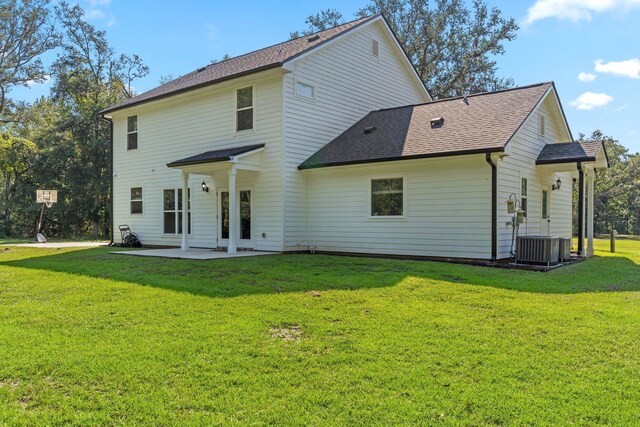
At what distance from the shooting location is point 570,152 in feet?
39.4

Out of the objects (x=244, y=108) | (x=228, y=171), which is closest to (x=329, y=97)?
(x=244, y=108)

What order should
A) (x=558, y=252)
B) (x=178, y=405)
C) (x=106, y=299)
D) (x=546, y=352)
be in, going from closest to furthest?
(x=178, y=405) → (x=546, y=352) → (x=106, y=299) → (x=558, y=252)

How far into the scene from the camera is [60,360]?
3822mm

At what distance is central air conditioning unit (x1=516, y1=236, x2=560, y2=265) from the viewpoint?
388 inches

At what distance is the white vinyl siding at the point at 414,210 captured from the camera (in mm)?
10445

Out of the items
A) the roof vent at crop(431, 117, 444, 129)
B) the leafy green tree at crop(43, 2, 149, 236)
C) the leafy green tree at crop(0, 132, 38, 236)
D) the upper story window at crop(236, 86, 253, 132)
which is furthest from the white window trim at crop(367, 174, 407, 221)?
the leafy green tree at crop(0, 132, 38, 236)

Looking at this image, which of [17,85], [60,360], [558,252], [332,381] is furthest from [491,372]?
[17,85]

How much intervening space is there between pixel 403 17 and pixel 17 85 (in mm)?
23852

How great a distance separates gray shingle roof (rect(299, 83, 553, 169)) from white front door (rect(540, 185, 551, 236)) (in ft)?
9.40

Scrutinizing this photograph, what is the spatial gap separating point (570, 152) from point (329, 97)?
6746mm

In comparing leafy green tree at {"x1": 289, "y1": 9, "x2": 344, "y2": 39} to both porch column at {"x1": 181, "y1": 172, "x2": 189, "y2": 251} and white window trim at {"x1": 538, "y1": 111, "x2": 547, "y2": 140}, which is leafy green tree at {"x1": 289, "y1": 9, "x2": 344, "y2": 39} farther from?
porch column at {"x1": 181, "y1": 172, "x2": 189, "y2": 251}

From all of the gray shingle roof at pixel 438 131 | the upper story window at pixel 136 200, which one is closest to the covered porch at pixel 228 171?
the gray shingle roof at pixel 438 131

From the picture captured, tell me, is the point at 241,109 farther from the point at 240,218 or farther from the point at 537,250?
the point at 537,250

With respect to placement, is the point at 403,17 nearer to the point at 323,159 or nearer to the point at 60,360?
the point at 323,159
